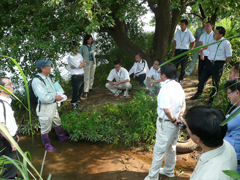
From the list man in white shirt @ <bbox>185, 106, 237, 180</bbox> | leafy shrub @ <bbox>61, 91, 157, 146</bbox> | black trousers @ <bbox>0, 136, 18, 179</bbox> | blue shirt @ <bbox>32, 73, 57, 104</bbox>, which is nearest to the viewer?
man in white shirt @ <bbox>185, 106, 237, 180</bbox>

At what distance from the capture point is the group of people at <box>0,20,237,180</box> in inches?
56.7

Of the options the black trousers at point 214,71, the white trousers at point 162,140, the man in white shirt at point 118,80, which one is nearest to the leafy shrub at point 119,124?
the man in white shirt at point 118,80

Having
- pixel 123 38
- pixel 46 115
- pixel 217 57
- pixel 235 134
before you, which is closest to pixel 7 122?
pixel 46 115

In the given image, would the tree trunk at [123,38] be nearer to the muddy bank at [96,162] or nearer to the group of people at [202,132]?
the muddy bank at [96,162]

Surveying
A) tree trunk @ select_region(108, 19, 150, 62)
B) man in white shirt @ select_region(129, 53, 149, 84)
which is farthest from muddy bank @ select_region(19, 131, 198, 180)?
tree trunk @ select_region(108, 19, 150, 62)

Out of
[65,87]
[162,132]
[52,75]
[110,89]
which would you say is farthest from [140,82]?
[162,132]

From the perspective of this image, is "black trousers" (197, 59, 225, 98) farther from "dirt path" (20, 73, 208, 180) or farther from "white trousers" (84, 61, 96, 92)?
"white trousers" (84, 61, 96, 92)

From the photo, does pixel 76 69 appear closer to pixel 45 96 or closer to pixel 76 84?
pixel 76 84

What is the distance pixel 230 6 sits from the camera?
435 cm

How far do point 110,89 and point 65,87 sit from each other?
1544 millimetres

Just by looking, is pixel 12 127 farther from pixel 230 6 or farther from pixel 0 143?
pixel 230 6

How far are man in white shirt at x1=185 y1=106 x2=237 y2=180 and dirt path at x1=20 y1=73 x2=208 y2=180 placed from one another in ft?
6.74

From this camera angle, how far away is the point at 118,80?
606 centimetres

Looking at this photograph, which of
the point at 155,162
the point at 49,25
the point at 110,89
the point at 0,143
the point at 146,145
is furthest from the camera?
the point at 110,89
